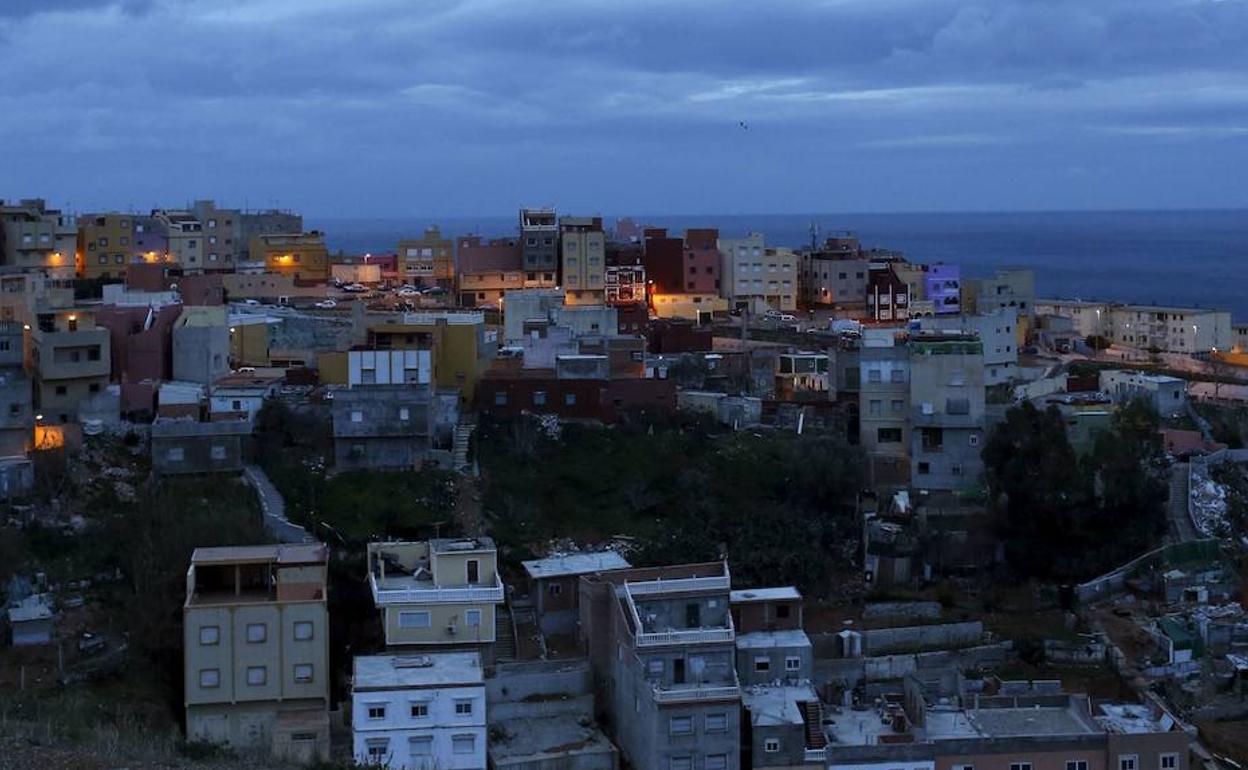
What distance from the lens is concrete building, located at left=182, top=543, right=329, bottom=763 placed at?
15355 mm

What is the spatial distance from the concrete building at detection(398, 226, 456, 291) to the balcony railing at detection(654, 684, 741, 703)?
26109 millimetres

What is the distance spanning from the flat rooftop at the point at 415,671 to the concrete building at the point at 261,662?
51cm

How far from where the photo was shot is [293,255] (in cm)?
4019

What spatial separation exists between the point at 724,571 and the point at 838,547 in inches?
136

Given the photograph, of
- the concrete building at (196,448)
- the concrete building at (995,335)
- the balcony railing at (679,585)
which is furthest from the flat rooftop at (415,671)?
the concrete building at (995,335)

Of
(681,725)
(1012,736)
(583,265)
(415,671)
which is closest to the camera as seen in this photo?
(1012,736)

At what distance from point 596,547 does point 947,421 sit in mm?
5166

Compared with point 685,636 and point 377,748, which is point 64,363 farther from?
point 685,636

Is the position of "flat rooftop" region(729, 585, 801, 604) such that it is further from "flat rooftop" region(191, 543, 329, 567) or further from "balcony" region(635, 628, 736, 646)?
"flat rooftop" region(191, 543, 329, 567)

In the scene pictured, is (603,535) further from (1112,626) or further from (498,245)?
(498,245)

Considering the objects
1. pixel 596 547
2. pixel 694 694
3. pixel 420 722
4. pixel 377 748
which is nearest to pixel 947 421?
pixel 596 547

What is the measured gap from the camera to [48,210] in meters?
38.8

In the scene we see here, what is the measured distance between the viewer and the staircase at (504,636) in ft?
55.8

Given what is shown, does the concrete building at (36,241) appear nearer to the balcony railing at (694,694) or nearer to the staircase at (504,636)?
the staircase at (504,636)
